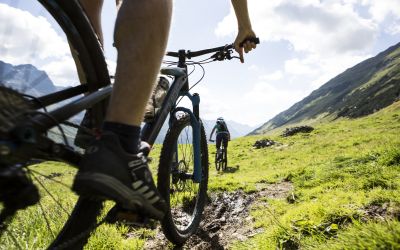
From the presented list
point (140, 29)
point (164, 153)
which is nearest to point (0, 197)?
point (140, 29)

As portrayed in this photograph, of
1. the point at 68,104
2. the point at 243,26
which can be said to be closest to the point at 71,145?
the point at 68,104

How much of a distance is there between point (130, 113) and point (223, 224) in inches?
135

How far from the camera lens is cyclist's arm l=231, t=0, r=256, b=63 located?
3.03 m

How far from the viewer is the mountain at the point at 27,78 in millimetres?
1894

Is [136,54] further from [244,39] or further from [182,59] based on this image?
[182,59]

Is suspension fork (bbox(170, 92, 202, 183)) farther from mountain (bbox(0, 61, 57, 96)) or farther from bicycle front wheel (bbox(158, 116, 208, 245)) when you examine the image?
mountain (bbox(0, 61, 57, 96))

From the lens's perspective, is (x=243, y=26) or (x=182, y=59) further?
(x=182, y=59)

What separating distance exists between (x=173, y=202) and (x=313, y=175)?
17.5ft

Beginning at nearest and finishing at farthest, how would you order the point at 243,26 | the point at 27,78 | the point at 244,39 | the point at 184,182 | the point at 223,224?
the point at 27,78 → the point at 243,26 → the point at 244,39 → the point at 184,182 → the point at 223,224

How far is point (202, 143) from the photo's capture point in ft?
15.6

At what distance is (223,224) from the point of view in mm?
4977

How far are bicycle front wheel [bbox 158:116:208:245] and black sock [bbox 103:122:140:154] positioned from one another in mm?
1582

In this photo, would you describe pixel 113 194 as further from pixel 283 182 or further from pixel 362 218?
pixel 283 182

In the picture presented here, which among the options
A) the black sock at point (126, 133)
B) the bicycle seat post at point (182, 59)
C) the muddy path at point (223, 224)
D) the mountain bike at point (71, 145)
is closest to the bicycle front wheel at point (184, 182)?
the mountain bike at point (71, 145)
